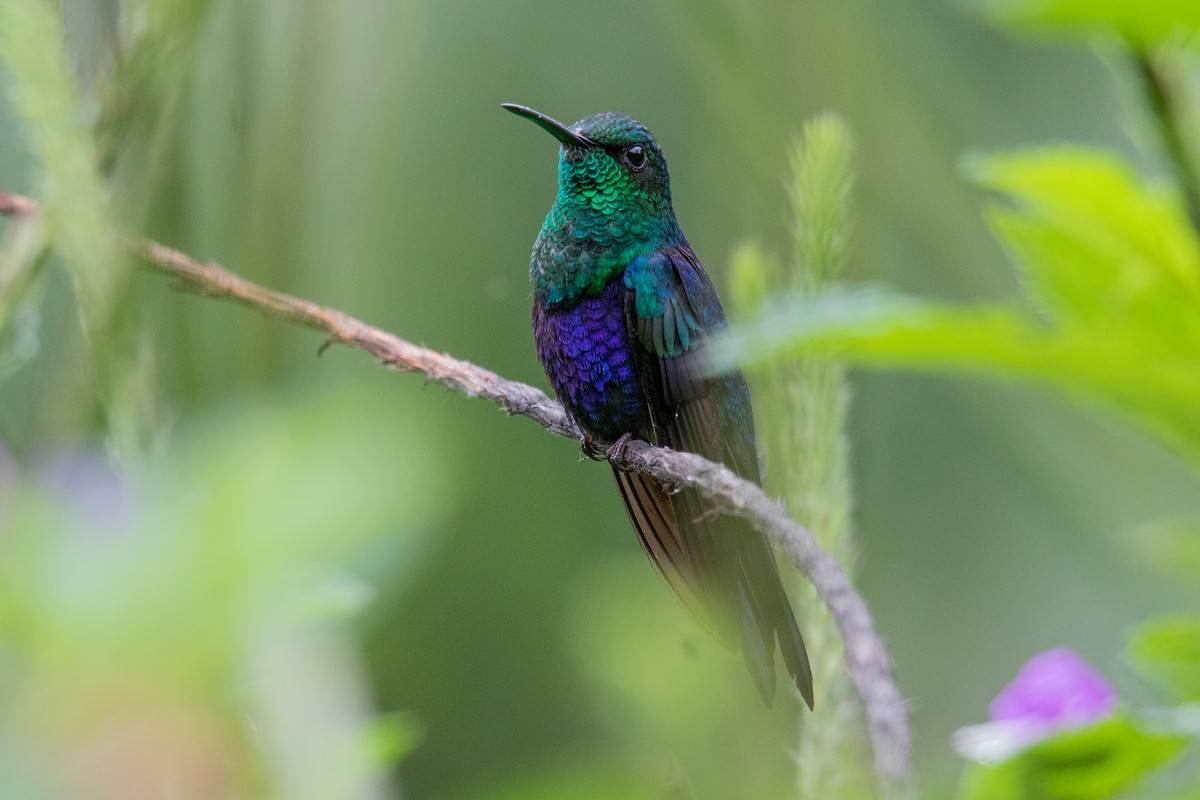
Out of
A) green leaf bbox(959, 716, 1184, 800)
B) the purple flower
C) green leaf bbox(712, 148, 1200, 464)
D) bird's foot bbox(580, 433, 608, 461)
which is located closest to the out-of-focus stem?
the purple flower

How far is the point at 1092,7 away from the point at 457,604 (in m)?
2.77

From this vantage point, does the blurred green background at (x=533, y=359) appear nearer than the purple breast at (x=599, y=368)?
Yes

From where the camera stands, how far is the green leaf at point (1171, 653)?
0.41 m

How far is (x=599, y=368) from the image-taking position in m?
1.84

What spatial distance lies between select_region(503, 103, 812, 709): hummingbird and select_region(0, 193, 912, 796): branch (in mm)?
83

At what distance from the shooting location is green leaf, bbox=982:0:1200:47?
0.75 feet

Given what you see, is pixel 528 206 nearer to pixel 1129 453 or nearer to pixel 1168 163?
pixel 1129 453

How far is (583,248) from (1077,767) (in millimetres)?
1517

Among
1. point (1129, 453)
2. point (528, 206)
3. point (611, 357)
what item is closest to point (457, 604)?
point (528, 206)

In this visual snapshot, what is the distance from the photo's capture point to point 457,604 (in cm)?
290

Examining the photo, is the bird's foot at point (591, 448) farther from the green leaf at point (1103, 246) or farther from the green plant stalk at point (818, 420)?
the green leaf at point (1103, 246)

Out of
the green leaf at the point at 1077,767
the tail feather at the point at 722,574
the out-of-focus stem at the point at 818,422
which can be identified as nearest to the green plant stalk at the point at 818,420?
the out-of-focus stem at the point at 818,422

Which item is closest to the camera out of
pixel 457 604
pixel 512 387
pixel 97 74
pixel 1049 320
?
pixel 1049 320

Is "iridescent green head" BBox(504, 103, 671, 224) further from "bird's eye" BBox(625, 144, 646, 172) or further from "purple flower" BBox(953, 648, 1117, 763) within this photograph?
"purple flower" BBox(953, 648, 1117, 763)
